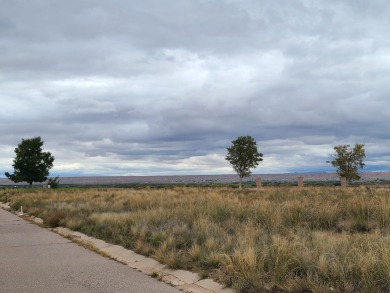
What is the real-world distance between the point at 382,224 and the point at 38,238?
34.9 feet

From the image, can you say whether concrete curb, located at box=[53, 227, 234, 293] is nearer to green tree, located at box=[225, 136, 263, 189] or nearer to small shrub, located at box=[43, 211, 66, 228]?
small shrub, located at box=[43, 211, 66, 228]

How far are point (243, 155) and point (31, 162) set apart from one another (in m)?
45.3

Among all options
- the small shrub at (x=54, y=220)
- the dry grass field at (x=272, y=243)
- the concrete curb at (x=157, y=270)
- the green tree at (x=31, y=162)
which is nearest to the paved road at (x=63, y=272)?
the concrete curb at (x=157, y=270)

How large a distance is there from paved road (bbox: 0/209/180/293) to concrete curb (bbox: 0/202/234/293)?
22 centimetres

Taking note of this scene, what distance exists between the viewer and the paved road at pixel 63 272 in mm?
7262

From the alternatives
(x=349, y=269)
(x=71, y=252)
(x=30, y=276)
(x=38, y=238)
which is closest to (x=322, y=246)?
(x=349, y=269)

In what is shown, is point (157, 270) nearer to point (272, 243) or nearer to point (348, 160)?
point (272, 243)

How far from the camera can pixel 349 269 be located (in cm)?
674

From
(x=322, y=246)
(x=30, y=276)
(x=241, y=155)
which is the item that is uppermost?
(x=241, y=155)

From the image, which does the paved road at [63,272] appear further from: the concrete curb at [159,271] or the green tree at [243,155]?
the green tree at [243,155]

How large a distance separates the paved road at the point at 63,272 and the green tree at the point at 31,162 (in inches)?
2989

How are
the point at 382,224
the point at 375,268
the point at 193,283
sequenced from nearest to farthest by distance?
the point at 375,268
the point at 193,283
the point at 382,224

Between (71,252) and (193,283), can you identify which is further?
(71,252)

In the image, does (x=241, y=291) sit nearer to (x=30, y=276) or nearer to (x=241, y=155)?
(x=30, y=276)
